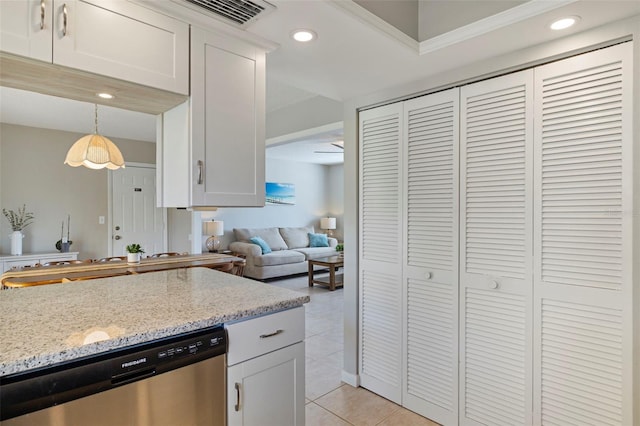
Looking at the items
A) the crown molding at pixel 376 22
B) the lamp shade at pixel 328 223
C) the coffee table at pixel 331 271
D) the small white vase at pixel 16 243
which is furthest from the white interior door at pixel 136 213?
the crown molding at pixel 376 22

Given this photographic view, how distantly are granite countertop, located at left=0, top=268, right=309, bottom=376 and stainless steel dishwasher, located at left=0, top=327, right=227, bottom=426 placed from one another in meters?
0.04

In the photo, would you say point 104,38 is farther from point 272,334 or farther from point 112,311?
point 272,334

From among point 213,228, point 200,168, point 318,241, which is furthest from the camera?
point 318,241

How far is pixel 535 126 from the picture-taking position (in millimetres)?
1793

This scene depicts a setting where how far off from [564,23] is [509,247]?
3.51ft

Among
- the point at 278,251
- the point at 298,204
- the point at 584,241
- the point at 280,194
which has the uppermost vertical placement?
the point at 280,194

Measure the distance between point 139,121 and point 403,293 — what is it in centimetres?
402

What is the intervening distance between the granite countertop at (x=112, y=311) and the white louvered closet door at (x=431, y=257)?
Answer: 979 millimetres

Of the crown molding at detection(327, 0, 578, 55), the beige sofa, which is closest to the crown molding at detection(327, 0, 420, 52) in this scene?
the crown molding at detection(327, 0, 578, 55)

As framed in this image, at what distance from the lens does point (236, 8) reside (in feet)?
4.97

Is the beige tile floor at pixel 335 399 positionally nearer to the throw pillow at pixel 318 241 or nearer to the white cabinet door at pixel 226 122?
the white cabinet door at pixel 226 122

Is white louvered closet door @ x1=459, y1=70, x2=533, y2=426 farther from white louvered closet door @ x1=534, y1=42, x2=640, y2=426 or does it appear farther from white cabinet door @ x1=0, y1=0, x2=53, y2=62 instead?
white cabinet door @ x1=0, y1=0, x2=53, y2=62

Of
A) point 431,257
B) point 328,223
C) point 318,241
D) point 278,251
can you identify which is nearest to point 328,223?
point 328,223

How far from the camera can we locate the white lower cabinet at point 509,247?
62.5 inches
